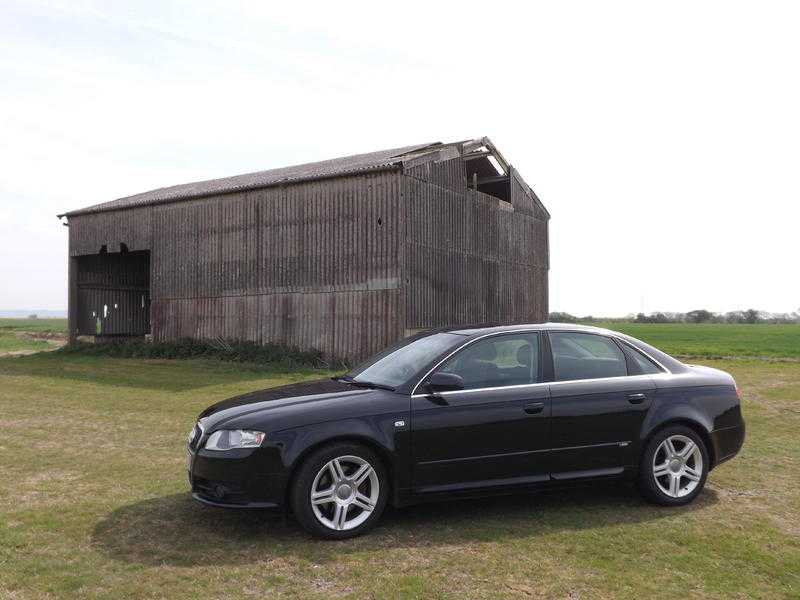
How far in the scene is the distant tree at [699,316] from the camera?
10131cm

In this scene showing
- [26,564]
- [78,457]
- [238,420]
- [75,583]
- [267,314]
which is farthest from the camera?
[267,314]

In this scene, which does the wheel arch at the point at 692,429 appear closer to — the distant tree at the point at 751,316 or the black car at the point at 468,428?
the black car at the point at 468,428

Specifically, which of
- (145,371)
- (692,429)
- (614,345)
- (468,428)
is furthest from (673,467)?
(145,371)

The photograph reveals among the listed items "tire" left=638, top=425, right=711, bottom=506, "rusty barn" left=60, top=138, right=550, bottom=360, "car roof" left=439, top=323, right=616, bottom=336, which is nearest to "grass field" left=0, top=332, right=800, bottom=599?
"tire" left=638, top=425, right=711, bottom=506

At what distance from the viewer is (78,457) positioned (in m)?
7.81

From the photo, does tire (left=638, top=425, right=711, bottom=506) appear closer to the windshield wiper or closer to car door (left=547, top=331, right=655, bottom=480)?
car door (left=547, top=331, right=655, bottom=480)

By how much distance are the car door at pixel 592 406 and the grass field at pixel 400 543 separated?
439 millimetres

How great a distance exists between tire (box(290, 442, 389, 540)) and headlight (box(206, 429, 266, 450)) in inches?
14.7

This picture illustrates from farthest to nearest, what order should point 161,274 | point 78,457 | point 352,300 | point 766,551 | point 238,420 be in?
point 161,274, point 352,300, point 78,457, point 238,420, point 766,551

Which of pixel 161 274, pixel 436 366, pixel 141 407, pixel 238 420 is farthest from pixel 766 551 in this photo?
pixel 161 274

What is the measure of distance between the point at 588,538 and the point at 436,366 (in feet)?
5.48

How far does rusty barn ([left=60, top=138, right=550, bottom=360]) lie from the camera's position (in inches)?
741

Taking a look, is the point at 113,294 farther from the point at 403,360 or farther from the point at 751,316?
the point at 751,316

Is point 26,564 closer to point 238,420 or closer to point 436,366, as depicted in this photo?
point 238,420
